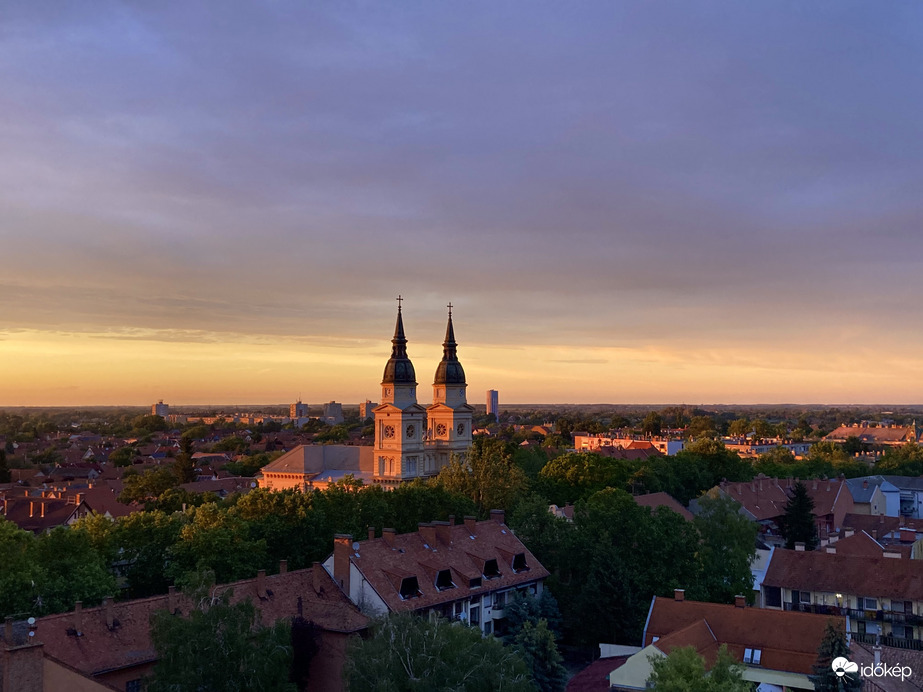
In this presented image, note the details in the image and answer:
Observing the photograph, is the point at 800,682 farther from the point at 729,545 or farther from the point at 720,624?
the point at 729,545

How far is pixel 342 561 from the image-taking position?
4156cm

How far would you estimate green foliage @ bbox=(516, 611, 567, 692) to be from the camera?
39.2 meters

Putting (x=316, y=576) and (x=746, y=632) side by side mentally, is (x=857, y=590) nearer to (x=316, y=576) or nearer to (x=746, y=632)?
(x=746, y=632)

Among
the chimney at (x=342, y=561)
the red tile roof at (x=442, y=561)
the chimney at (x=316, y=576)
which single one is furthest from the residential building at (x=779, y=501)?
the chimney at (x=316, y=576)

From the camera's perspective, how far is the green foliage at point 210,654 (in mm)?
25953

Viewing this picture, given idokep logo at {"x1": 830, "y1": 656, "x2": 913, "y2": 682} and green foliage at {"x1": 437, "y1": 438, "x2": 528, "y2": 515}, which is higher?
green foliage at {"x1": 437, "y1": 438, "x2": 528, "y2": 515}

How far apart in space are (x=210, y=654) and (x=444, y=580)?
19418 mm

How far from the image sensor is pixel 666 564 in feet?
161

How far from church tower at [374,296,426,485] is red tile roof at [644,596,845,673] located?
5789 cm

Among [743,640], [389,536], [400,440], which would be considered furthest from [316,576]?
[400,440]

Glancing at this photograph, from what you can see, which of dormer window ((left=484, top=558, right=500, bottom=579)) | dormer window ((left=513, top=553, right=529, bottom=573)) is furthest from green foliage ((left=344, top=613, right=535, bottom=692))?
dormer window ((left=513, top=553, right=529, bottom=573))

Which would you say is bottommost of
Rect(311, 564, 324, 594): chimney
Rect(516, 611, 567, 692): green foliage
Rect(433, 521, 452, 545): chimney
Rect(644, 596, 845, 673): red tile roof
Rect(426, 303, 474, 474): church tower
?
Rect(516, 611, 567, 692): green foliage

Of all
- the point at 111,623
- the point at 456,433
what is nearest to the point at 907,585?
the point at 111,623

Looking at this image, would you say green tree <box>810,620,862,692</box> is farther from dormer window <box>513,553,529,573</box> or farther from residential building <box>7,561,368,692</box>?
dormer window <box>513,553,529,573</box>
